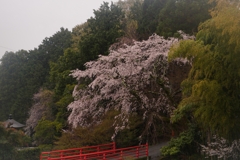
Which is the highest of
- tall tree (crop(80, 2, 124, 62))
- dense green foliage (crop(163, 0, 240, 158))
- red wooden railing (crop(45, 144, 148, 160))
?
tall tree (crop(80, 2, 124, 62))

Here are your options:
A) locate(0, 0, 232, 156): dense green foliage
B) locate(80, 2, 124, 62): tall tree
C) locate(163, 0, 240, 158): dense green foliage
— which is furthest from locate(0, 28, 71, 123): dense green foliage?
locate(163, 0, 240, 158): dense green foliage

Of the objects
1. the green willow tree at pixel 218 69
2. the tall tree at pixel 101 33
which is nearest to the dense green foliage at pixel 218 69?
the green willow tree at pixel 218 69

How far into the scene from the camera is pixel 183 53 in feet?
33.9

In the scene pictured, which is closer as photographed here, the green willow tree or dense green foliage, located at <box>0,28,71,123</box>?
the green willow tree

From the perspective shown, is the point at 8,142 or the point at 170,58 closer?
the point at 170,58

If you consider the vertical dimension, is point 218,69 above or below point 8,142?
above

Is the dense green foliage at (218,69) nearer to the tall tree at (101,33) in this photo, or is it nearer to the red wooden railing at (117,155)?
the red wooden railing at (117,155)

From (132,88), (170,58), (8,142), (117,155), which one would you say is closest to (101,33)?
(132,88)

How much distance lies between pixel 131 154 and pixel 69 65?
43.0 feet

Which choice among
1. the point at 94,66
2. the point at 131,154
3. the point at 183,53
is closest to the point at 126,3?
the point at 94,66

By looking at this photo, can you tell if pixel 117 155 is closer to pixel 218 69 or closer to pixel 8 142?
pixel 8 142

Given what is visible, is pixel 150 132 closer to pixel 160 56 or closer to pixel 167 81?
pixel 167 81

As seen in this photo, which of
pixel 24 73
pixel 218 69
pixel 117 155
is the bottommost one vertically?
pixel 117 155

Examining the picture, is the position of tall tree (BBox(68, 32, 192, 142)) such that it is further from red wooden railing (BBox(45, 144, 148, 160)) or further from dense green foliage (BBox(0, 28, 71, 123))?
dense green foliage (BBox(0, 28, 71, 123))
